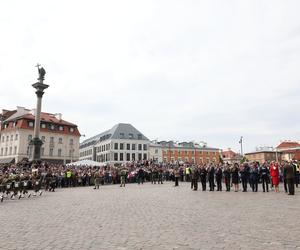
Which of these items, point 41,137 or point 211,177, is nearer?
point 211,177

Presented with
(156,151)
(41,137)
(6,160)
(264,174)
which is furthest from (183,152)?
(264,174)

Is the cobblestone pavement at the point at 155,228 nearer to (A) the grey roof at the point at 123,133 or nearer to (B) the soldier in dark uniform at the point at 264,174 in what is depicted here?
(B) the soldier in dark uniform at the point at 264,174

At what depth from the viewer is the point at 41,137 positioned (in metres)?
72.2

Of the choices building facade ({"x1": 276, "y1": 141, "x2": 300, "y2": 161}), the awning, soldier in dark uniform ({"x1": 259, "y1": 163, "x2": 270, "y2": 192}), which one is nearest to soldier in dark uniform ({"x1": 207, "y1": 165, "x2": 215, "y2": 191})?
soldier in dark uniform ({"x1": 259, "y1": 163, "x2": 270, "y2": 192})

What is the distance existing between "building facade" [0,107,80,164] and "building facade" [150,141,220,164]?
36990 mm

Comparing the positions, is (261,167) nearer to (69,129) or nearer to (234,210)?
(234,210)

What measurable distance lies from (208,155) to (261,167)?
93.5m

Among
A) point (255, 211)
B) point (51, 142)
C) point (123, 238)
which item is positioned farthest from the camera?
point (51, 142)

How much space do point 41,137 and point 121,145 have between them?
107 ft

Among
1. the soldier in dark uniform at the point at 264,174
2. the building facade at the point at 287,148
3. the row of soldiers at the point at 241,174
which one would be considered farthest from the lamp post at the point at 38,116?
the building facade at the point at 287,148

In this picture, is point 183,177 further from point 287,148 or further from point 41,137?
point 287,148

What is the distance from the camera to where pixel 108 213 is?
11.2 metres

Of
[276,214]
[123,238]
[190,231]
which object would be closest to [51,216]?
[123,238]

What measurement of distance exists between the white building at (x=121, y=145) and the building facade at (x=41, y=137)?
22.0 meters
